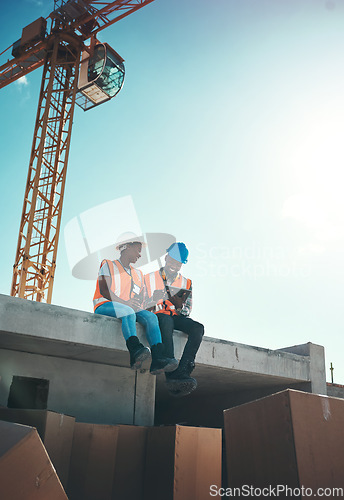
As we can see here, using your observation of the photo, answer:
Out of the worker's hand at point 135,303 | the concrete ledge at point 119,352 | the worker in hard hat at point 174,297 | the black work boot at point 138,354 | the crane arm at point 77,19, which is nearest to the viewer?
the black work boot at point 138,354

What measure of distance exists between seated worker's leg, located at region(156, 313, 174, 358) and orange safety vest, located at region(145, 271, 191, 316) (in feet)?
0.60

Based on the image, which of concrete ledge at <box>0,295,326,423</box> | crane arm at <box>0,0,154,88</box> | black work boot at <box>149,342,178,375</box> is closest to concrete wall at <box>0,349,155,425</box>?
concrete ledge at <box>0,295,326,423</box>

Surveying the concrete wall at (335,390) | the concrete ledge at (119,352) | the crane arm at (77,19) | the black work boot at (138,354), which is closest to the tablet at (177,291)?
the concrete ledge at (119,352)

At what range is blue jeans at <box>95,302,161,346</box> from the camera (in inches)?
188

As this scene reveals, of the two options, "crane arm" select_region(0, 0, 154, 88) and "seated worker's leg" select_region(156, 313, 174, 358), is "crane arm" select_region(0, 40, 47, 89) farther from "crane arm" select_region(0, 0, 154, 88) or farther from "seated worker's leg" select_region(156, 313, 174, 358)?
"seated worker's leg" select_region(156, 313, 174, 358)

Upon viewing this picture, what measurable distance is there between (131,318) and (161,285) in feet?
2.16

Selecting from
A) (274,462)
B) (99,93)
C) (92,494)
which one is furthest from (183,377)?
(99,93)

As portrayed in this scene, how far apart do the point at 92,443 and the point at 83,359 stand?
6.28 ft

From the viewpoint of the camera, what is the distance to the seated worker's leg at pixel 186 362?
4652 mm

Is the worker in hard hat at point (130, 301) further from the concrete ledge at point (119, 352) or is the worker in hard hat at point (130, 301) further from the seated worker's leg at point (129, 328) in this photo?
the concrete ledge at point (119, 352)

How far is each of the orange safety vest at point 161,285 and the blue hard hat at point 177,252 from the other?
0.18 meters

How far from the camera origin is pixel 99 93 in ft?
70.3

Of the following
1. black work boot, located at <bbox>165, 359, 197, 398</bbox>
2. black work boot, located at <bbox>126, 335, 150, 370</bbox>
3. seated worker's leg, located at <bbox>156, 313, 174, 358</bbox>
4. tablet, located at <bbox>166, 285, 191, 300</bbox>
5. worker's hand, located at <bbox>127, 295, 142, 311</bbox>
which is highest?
tablet, located at <bbox>166, 285, 191, 300</bbox>

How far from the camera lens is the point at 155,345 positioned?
4738 millimetres
